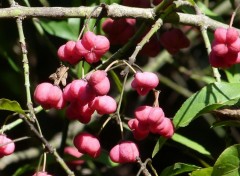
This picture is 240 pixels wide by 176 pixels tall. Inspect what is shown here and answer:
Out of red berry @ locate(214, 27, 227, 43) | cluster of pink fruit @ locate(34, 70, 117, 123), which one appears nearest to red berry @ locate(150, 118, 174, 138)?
cluster of pink fruit @ locate(34, 70, 117, 123)

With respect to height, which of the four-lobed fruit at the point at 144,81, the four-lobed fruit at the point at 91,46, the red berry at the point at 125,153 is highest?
the four-lobed fruit at the point at 91,46

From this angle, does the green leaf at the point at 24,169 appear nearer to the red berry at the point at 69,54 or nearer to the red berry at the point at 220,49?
the red berry at the point at 69,54

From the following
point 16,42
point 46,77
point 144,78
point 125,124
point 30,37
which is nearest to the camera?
point 144,78

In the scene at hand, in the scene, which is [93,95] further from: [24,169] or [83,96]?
[24,169]

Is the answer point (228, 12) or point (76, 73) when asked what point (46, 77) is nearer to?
point (76, 73)

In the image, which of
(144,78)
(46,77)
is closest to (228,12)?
(46,77)

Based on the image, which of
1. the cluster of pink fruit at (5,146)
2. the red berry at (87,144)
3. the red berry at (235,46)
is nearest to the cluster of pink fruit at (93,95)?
the red berry at (87,144)
